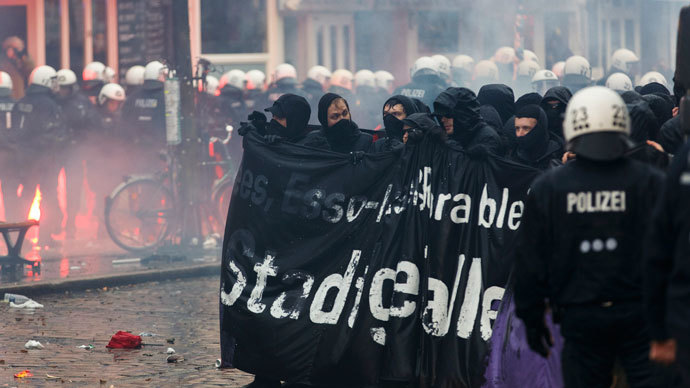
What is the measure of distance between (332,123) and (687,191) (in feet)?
15.9

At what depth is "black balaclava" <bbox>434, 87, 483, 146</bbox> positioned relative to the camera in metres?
7.85

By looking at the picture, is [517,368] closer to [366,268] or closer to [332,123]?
[366,268]

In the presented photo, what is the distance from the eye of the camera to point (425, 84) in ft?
57.0

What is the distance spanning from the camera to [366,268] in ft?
23.9

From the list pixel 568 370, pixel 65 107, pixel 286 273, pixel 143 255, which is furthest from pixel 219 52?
pixel 568 370

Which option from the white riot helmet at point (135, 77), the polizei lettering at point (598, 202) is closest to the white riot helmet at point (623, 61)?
the white riot helmet at point (135, 77)

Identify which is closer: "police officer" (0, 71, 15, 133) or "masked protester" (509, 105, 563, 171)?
"masked protester" (509, 105, 563, 171)

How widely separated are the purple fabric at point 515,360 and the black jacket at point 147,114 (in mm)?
10632

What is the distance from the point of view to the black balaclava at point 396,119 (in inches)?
345

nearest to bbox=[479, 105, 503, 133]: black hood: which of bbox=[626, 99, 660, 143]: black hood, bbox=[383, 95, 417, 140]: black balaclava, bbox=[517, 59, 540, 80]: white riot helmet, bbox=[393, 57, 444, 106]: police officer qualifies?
bbox=[383, 95, 417, 140]: black balaclava

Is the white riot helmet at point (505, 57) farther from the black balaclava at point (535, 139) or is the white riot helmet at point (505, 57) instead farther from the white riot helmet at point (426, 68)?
the black balaclava at point (535, 139)

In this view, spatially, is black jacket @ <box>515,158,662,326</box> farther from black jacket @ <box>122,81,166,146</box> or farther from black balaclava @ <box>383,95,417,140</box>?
black jacket @ <box>122,81,166,146</box>

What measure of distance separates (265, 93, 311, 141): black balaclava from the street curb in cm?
395

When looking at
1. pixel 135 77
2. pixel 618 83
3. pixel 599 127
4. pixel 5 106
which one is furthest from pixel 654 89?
pixel 135 77
